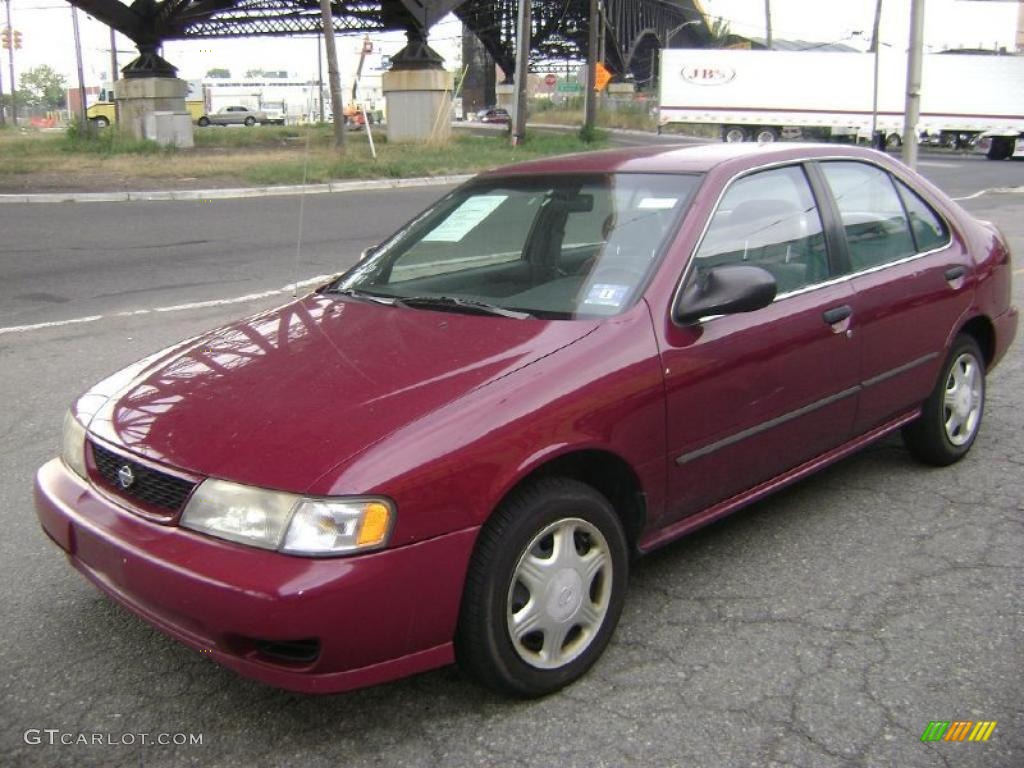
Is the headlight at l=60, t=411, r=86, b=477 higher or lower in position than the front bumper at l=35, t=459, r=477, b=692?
higher

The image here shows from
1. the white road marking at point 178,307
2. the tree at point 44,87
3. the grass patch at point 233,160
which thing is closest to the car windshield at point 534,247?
the white road marking at point 178,307

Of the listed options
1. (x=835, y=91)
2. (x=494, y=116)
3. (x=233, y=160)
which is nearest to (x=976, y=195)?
(x=233, y=160)

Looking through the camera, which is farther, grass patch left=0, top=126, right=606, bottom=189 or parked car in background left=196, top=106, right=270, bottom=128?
parked car in background left=196, top=106, right=270, bottom=128

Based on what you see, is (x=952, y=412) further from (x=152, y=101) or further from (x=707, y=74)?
(x=707, y=74)

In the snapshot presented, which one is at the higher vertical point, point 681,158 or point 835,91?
point 835,91

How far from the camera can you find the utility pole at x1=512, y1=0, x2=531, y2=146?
89.0 feet

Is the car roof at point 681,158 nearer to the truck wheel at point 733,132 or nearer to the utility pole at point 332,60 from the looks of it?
the utility pole at point 332,60

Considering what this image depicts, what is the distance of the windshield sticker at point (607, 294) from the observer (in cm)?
324

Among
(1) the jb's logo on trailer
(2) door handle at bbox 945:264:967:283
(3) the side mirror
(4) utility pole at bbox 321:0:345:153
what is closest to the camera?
(3) the side mirror

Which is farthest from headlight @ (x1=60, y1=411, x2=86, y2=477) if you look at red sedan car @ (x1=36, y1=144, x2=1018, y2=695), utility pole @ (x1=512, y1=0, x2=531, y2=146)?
utility pole @ (x1=512, y1=0, x2=531, y2=146)

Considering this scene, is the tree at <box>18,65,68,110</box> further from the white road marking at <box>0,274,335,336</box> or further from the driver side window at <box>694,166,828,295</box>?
the driver side window at <box>694,166,828,295</box>

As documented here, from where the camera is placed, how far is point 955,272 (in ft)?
14.6

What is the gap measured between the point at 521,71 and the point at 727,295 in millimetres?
26309

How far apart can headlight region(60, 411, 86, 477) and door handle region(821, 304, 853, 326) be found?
8.60 ft
